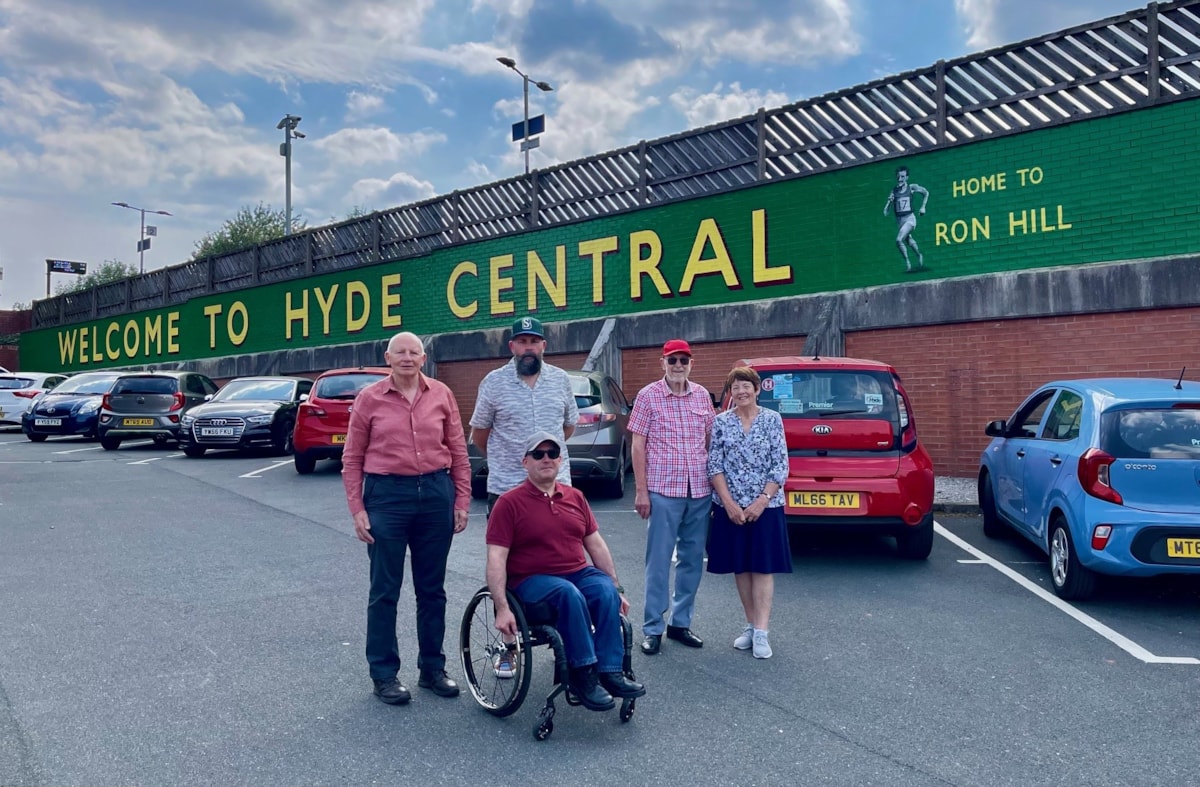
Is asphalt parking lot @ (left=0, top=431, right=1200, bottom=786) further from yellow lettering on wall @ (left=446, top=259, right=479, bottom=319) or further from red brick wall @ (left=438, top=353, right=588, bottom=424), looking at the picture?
yellow lettering on wall @ (left=446, top=259, right=479, bottom=319)

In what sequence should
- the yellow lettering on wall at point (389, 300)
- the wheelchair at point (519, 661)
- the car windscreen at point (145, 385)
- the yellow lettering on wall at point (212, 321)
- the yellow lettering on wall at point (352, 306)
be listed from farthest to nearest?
the yellow lettering on wall at point (212, 321)
the yellow lettering on wall at point (352, 306)
the yellow lettering on wall at point (389, 300)
the car windscreen at point (145, 385)
the wheelchair at point (519, 661)

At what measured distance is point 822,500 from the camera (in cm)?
712

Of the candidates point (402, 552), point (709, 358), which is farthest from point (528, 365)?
point (709, 358)

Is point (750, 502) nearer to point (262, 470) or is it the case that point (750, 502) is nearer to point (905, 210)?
point (905, 210)

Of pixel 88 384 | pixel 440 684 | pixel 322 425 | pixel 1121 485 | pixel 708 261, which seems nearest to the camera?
pixel 440 684

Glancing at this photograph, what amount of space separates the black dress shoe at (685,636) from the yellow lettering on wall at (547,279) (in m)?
12.0

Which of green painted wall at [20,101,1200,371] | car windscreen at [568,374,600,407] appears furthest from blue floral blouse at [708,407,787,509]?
green painted wall at [20,101,1200,371]

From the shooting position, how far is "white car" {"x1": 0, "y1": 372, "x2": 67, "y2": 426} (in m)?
23.5

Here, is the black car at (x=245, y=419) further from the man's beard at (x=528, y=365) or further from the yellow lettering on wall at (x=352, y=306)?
the man's beard at (x=528, y=365)

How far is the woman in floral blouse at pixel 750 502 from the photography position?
5125 millimetres

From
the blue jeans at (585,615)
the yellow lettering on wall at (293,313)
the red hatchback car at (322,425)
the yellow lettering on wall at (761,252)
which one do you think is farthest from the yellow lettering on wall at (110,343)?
the blue jeans at (585,615)

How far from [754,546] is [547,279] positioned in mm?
12574

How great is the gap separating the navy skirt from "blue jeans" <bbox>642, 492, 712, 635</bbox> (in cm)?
12

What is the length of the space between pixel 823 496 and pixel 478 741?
13.1 feet
